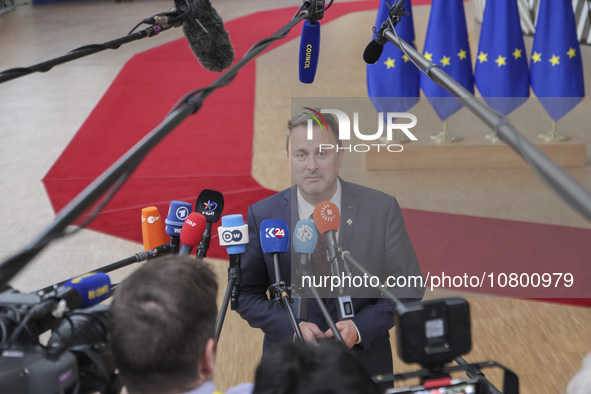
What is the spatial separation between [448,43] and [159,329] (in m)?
4.66

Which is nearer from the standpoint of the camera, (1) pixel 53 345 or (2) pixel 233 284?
(1) pixel 53 345

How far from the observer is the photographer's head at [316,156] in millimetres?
1771

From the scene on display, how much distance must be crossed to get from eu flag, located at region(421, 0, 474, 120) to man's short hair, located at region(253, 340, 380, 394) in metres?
4.48

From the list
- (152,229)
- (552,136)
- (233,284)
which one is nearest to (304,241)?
(233,284)

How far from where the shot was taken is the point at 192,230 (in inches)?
75.5

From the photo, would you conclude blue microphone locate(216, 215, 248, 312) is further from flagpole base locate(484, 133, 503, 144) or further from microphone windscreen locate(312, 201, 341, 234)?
flagpole base locate(484, 133, 503, 144)

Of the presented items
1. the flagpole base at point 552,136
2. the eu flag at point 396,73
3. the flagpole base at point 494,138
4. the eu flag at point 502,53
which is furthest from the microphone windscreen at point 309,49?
the eu flag at point 502,53

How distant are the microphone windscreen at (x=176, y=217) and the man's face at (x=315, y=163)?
0.41 metres

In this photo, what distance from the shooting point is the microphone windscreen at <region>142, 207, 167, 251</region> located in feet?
6.68

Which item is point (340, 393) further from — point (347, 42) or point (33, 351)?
point (347, 42)

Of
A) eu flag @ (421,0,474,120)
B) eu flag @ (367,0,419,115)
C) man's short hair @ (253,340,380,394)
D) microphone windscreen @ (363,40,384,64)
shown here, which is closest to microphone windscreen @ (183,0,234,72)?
microphone windscreen @ (363,40,384,64)

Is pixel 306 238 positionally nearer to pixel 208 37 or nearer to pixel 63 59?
pixel 208 37

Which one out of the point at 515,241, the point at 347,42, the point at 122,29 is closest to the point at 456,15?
the point at 515,241

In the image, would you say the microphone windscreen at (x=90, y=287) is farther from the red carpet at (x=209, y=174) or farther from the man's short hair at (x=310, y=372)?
the red carpet at (x=209, y=174)
